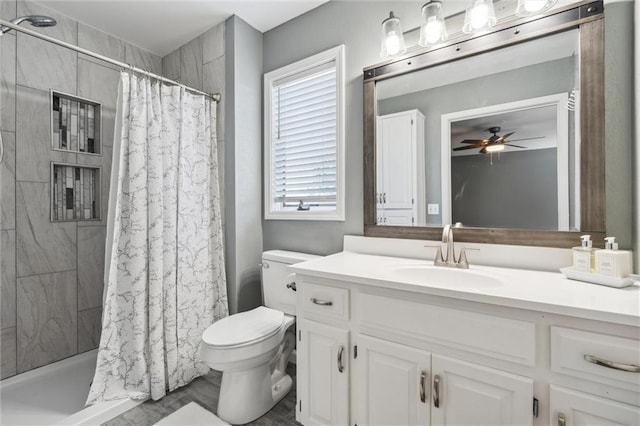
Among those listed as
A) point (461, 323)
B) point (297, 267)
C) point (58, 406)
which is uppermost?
point (297, 267)

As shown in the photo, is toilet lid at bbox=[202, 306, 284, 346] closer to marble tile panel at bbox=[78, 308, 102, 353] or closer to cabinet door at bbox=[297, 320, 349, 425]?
cabinet door at bbox=[297, 320, 349, 425]

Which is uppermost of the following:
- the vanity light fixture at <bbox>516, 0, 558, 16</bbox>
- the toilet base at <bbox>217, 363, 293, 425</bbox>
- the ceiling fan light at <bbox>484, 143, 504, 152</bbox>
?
the vanity light fixture at <bbox>516, 0, 558, 16</bbox>

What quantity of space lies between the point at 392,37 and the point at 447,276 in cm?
127

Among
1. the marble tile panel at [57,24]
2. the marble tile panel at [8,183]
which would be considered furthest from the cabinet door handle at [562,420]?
the marble tile panel at [57,24]

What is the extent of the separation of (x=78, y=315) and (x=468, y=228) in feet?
8.68

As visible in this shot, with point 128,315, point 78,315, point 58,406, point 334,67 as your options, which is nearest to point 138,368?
point 128,315

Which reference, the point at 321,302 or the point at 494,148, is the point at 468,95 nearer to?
the point at 494,148

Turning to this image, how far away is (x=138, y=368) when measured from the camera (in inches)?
63.9

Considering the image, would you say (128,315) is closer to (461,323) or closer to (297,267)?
(297,267)

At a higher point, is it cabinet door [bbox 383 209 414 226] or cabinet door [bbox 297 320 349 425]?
cabinet door [bbox 383 209 414 226]

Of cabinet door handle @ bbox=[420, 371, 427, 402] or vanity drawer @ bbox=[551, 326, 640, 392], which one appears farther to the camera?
cabinet door handle @ bbox=[420, 371, 427, 402]

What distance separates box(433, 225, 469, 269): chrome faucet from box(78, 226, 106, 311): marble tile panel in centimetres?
237

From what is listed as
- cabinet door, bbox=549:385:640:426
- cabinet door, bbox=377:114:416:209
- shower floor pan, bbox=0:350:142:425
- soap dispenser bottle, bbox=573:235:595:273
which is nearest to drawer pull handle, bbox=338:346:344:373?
cabinet door, bbox=549:385:640:426

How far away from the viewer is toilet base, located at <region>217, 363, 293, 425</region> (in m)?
1.49
